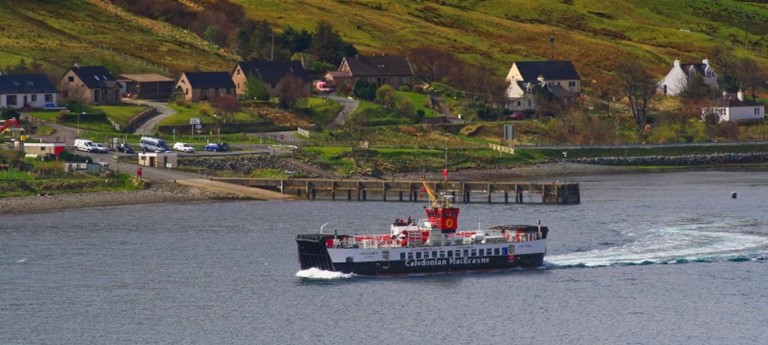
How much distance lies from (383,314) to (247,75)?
103138 mm

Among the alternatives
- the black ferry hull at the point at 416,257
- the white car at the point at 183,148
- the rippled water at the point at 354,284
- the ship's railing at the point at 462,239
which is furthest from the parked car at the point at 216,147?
the black ferry hull at the point at 416,257

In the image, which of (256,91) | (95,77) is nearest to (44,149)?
(95,77)

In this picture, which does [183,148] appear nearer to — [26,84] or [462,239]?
[26,84]

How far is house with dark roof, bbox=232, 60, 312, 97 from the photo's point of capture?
184250 mm

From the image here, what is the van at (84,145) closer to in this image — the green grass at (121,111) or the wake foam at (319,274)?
the green grass at (121,111)

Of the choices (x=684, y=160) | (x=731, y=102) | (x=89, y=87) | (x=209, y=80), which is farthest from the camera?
(x=731, y=102)

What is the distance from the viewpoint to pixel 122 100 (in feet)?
575

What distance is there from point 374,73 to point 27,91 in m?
47.8

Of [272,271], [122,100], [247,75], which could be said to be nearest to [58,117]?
[122,100]

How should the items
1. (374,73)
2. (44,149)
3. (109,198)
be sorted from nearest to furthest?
(109,198)
(44,149)
(374,73)

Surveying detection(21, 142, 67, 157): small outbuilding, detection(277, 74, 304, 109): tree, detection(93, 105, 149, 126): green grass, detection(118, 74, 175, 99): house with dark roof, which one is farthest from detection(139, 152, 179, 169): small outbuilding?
detection(118, 74, 175, 99): house with dark roof

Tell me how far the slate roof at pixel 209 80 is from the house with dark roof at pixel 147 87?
2.92 meters

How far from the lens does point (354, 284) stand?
9181cm

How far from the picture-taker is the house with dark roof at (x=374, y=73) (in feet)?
643
